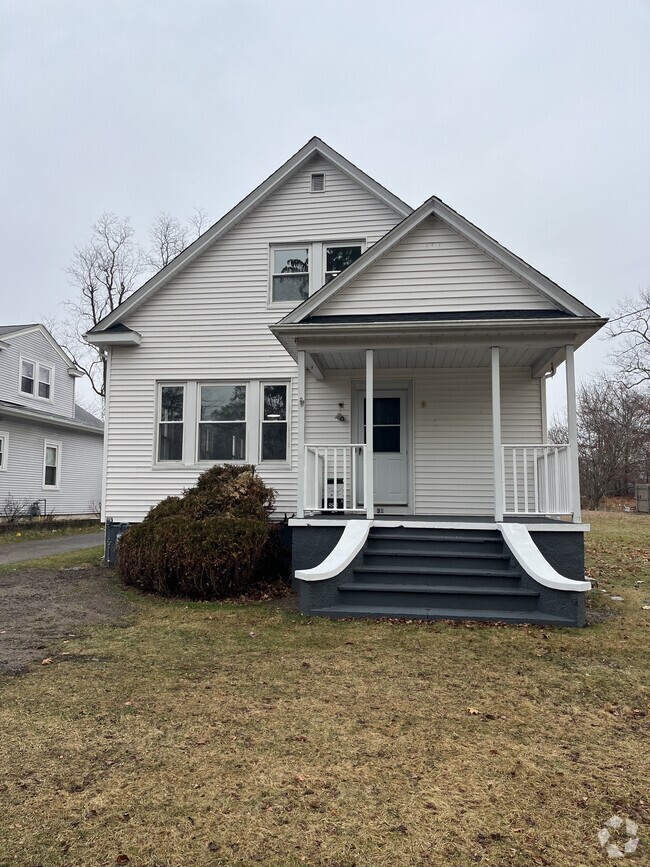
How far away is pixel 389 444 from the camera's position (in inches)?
383

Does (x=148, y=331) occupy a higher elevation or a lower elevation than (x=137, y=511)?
higher

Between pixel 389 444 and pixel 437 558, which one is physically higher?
pixel 389 444

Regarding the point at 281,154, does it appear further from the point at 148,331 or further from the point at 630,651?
the point at 630,651

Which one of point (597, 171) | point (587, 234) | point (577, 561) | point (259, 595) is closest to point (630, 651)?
point (577, 561)

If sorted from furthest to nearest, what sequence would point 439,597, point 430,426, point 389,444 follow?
point 389,444 → point 430,426 → point 439,597

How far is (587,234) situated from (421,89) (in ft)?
49.6

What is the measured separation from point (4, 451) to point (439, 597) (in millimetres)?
16677

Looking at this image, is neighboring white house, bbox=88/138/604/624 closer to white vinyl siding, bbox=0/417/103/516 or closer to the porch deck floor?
the porch deck floor

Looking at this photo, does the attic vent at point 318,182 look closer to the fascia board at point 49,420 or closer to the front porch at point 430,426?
the front porch at point 430,426

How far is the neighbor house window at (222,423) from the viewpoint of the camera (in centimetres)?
1043

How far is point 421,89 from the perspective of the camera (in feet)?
63.8

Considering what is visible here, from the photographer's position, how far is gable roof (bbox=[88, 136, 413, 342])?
33.9ft

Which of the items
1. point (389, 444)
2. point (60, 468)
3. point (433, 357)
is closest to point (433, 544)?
point (389, 444)

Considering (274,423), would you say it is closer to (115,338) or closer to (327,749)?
(115,338)
